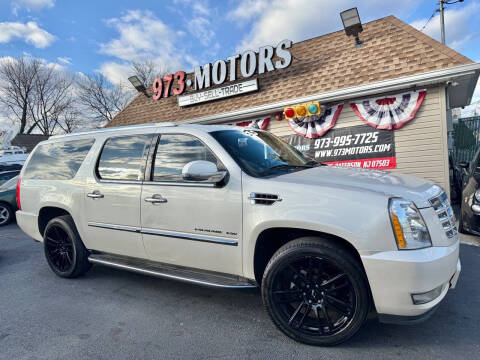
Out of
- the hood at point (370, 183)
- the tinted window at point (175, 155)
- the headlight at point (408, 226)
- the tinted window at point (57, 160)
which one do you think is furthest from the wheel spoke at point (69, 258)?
the headlight at point (408, 226)

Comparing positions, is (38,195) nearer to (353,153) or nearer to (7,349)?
(7,349)

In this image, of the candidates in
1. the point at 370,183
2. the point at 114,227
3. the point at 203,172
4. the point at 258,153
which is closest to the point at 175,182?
the point at 203,172

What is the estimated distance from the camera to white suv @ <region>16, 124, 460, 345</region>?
2188 millimetres

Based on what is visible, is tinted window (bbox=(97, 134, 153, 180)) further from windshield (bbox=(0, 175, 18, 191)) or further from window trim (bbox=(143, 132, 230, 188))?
windshield (bbox=(0, 175, 18, 191))

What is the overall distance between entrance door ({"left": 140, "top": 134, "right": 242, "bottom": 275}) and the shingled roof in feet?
19.8

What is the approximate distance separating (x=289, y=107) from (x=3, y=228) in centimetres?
809

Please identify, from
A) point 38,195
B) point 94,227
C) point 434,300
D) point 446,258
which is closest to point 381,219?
point 446,258

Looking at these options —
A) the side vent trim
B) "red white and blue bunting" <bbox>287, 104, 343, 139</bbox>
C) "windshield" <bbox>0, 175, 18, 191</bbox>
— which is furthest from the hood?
"windshield" <bbox>0, 175, 18, 191</bbox>

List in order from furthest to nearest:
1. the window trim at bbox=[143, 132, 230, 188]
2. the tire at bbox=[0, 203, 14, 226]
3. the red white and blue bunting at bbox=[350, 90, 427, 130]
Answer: the tire at bbox=[0, 203, 14, 226]
the red white and blue bunting at bbox=[350, 90, 427, 130]
the window trim at bbox=[143, 132, 230, 188]

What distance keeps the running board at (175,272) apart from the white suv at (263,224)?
1 cm

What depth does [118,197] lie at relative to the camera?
3346mm

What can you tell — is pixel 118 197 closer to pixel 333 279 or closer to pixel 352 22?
pixel 333 279

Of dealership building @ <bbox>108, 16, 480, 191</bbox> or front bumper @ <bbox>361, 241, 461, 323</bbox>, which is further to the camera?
dealership building @ <bbox>108, 16, 480, 191</bbox>

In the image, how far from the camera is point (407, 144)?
7.30 meters
